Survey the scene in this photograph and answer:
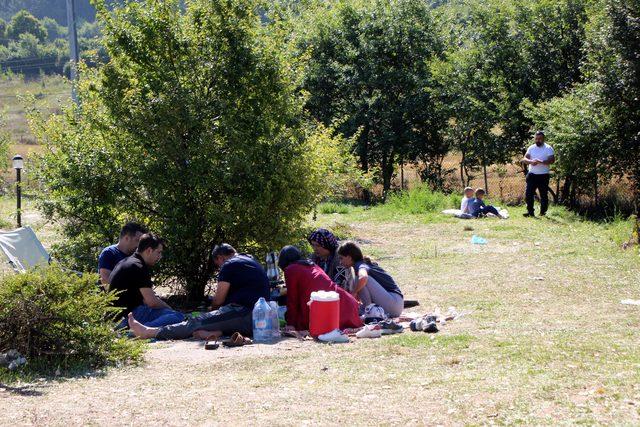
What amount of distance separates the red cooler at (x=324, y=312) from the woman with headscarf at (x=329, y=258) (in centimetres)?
113

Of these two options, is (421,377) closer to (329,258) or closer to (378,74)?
(329,258)

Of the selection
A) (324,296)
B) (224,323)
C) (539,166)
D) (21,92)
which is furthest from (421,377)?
(21,92)

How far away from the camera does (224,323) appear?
916 cm

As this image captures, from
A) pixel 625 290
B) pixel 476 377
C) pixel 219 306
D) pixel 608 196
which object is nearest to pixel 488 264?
pixel 625 290

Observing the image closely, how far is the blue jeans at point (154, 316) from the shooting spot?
9547 mm

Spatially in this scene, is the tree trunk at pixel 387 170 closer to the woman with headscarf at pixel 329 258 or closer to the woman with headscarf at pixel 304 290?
the woman with headscarf at pixel 329 258

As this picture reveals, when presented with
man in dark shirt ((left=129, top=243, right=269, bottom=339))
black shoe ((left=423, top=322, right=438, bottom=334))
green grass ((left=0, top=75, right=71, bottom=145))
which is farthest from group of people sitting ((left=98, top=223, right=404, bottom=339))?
green grass ((left=0, top=75, right=71, bottom=145))

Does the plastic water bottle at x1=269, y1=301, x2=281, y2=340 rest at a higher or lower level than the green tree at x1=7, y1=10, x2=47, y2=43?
lower

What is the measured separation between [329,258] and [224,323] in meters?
1.73

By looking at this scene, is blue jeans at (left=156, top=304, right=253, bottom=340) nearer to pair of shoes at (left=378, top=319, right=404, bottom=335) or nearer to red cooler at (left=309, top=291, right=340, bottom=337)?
red cooler at (left=309, top=291, right=340, bottom=337)

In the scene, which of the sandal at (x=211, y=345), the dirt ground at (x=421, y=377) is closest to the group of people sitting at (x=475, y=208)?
the dirt ground at (x=421, y=377)

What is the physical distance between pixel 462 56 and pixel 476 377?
19192 millimetres

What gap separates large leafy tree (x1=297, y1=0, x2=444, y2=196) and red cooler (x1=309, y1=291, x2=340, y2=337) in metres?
17.7

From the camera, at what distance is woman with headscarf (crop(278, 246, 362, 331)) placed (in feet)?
30.4
